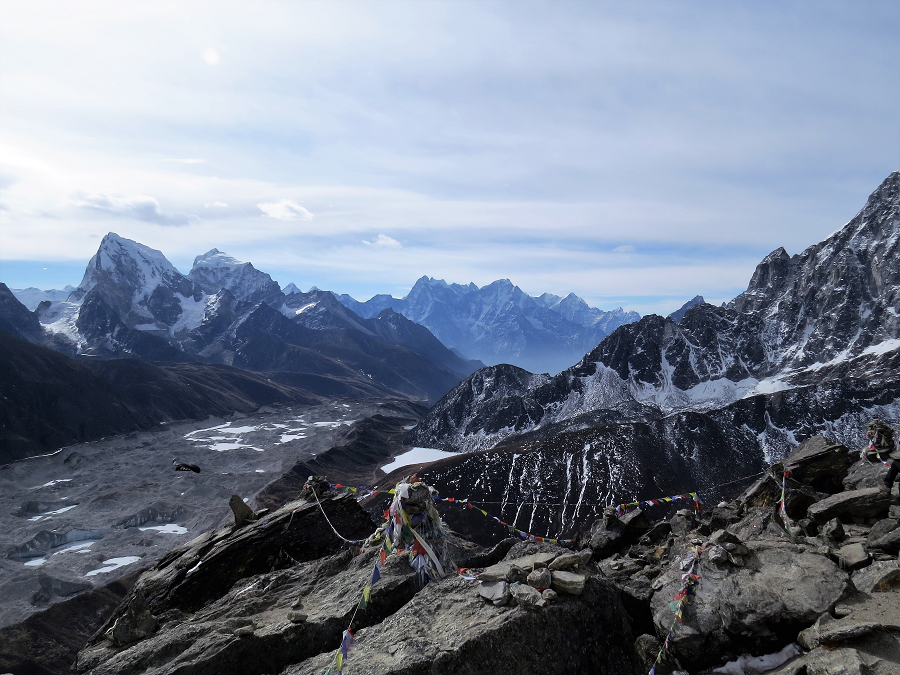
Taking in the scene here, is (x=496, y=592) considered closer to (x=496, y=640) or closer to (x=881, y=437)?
(x=496, y=640)

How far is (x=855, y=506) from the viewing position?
17.2 metres

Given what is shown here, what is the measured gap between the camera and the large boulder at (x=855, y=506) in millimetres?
16812

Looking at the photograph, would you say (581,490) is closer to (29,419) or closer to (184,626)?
(184,626)

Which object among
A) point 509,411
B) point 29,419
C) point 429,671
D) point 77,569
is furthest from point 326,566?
point 29,419

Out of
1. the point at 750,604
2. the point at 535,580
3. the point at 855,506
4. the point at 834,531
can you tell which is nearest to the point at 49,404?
the point at 535,580

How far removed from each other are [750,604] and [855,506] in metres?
9.54

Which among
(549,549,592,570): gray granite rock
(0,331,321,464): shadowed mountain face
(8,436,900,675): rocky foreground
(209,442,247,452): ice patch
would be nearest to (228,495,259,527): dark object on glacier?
(8,436,900,675): rocky foreground

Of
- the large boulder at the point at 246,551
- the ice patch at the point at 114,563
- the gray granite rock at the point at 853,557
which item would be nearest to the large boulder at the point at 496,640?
the gray granite rock at the point at 853,557

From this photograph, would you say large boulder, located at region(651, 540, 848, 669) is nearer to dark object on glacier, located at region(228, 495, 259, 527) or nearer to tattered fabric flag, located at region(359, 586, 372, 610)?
tattered fabric flag, located at region(359, 586, 372, 610)

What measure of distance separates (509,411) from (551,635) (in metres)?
172

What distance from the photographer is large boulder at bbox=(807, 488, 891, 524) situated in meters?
16.8

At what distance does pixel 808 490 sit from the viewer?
22938 millimetres

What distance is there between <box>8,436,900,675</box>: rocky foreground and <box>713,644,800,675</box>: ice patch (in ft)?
0.08

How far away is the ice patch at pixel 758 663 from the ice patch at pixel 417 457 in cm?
14852
